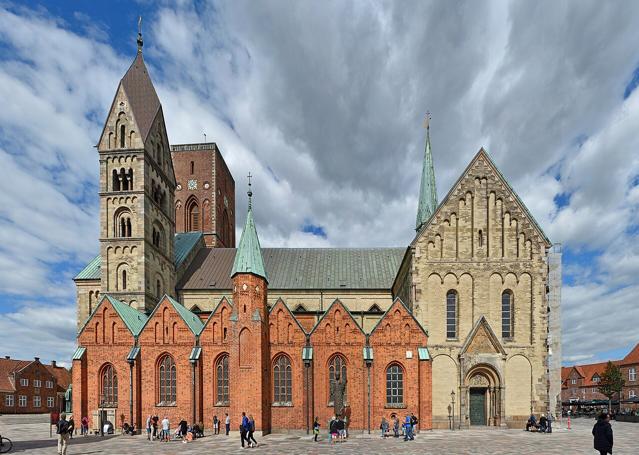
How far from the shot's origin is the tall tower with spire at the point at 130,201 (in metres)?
42.9

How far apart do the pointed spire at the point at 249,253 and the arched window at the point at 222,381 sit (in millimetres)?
7210

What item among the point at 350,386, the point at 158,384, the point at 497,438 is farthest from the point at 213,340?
the point at 497,438

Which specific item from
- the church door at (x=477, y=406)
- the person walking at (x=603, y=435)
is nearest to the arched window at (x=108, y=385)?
the church door at (x=477, y=406)

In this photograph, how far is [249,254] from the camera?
116 ft

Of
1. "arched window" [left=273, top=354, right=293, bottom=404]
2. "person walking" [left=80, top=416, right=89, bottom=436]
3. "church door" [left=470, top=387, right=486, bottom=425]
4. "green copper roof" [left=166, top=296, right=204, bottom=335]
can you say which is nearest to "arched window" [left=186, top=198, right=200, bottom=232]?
"green copper roof" [left=166, top=296, right=204, bottom=335]

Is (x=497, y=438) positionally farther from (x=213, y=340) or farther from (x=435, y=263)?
(x=213, y=340)

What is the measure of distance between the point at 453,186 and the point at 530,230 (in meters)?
7.21

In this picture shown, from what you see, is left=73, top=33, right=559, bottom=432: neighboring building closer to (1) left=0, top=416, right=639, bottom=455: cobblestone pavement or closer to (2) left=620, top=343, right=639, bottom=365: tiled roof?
(1) left=0, top=416, right=639, bottom=455: cobblestone pavement

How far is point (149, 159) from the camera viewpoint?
44781 millimetres

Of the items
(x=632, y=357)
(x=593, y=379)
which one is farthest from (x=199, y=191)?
(x=593, y=379)

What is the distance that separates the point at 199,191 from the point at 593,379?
100013mm

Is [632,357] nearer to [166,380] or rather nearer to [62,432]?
[166,380]

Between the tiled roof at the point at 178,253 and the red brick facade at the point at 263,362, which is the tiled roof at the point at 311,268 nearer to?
the tiled roof at the point at 178,253

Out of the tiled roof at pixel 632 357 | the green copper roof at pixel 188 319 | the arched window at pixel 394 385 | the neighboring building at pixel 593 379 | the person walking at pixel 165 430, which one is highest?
the green copper roof at pixel 188 319
